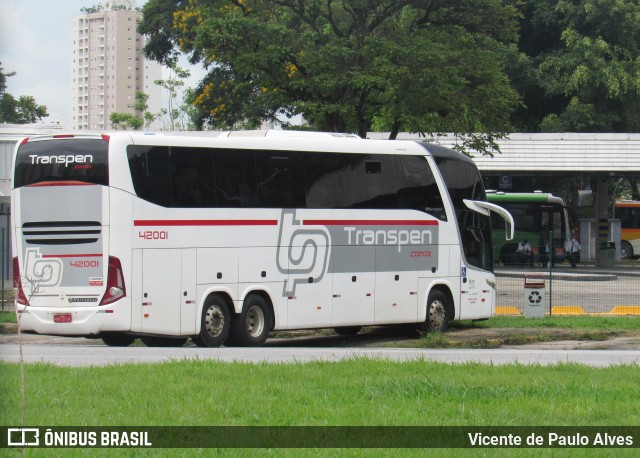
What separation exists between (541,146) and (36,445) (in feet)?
138

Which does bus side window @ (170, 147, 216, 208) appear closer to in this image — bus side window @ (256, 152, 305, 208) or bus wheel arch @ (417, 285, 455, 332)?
bus side window @ (256, 152, 305, 208)

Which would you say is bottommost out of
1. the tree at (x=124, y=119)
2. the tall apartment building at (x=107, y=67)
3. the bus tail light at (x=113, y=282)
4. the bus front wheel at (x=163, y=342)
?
the bus front wheel at (x=163, y=342)

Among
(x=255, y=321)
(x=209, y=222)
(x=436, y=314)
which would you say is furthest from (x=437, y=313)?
(x=209, y=222)

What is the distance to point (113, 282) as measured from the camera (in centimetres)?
1719

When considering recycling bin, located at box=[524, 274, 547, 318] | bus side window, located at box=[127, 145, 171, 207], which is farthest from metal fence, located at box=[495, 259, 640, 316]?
bus side window, located at box=[127, 145, 171, 207]

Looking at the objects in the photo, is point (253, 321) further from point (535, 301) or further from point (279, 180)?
point (535, 301)

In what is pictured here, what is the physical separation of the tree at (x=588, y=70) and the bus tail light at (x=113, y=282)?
41.3 metres

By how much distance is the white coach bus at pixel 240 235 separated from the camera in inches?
679

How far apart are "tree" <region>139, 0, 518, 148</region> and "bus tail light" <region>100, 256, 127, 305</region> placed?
1231 cm

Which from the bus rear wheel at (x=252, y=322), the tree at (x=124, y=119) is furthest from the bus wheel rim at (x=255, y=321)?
the tree at (x=124, y=119)

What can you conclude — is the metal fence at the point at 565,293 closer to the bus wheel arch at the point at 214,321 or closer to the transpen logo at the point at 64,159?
the bus wheel arch at the point at 214,321

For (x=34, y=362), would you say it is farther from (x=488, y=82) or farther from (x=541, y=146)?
(x=541, y=146)

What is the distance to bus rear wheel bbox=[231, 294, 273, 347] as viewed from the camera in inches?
754

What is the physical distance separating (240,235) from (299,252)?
1.56m
